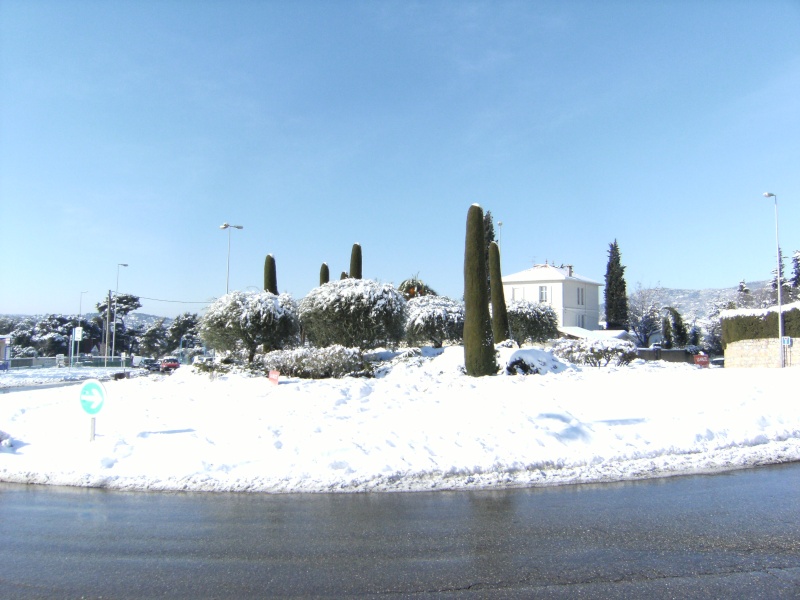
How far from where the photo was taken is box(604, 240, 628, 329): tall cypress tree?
65.4 meters

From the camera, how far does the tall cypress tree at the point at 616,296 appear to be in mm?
65375

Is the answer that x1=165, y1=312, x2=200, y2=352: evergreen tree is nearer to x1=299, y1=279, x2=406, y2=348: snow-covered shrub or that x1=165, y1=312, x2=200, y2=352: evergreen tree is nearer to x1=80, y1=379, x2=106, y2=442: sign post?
x1=299, y1=279, x2=406, y2=348: snow-covered shrub

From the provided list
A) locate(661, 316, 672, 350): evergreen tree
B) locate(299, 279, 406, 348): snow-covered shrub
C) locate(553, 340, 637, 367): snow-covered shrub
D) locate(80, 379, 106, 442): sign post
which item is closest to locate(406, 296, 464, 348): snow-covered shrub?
locate(299, 279, 406, 348): snow-covered shrub

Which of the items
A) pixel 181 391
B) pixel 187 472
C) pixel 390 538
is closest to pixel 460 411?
pixel 187 472

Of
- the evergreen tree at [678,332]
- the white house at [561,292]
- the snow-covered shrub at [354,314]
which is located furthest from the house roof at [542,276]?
the snow-covered shrub at [354,314]

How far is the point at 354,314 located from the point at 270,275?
13346mm

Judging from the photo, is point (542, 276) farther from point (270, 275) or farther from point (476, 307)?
point (476, 307)

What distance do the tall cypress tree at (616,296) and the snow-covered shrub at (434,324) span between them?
3834cm

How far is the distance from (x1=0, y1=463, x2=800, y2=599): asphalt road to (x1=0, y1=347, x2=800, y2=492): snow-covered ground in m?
0.81

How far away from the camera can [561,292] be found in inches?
2594

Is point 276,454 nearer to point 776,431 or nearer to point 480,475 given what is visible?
point 480,475

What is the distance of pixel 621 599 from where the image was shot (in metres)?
4.79

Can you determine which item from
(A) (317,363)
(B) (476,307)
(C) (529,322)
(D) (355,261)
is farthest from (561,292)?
(A) (317,363)

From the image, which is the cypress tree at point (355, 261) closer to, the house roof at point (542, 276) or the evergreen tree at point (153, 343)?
the house roof at point (542, 276)
